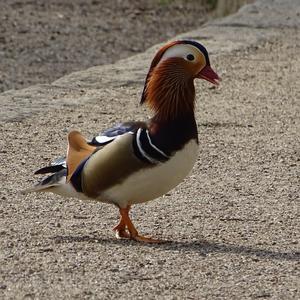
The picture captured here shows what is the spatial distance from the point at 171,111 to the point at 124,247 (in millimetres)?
704

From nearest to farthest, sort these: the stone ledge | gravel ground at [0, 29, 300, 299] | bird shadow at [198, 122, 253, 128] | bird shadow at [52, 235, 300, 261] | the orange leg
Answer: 1. gravel ground at [0, 29, 300, 299]
2. bird shadow at [52, 235, 300, 261]
3. the orange leg
4. bird shadow at [198, 122, 253, 128]
5. the stone ledge

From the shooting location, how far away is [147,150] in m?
5.60

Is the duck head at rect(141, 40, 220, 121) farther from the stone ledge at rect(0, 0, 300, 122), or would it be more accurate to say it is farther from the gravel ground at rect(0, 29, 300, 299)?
the stone ledge at rect(0, 0, 300, 122)

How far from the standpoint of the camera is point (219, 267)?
5.35m

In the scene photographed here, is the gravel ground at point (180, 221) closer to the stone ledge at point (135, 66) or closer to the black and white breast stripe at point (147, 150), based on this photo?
the stone ledge at point (135, 66)

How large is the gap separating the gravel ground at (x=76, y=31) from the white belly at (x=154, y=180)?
522 cm

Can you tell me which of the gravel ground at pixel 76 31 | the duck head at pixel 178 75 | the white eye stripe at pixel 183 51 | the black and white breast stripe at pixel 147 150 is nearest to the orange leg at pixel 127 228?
the black and white breast stripe at pixel 147 150

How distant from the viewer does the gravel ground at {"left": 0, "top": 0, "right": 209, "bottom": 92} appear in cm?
1183

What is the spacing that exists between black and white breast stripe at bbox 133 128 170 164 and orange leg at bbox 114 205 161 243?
322 mm

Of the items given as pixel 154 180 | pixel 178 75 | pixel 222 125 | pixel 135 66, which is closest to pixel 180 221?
pixel 154 180

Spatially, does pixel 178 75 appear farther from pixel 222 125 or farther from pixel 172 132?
pixel 222 125

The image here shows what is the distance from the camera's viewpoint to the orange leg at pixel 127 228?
5738 mm

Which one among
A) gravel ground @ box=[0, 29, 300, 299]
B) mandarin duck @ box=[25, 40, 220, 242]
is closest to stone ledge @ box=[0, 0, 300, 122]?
gravel ground @ box=[0, 29, 300, 299]

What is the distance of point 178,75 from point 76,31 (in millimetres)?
7724
